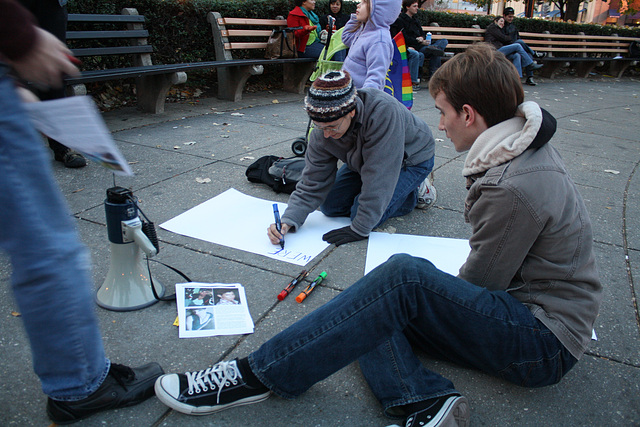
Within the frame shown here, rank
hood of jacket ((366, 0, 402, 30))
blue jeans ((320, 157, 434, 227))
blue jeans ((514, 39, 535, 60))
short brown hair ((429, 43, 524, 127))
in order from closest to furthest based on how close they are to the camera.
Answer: short brown hair ((429, 43, 524, 127)) → blue jeans ((320, 157, 434, 227)) → hood of jacket ((366, 0, 402, 30)) → blue jeans ((514, 39, 535, 60))

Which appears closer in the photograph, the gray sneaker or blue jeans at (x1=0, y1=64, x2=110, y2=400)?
blue jeans at (x1=0, y1=64, x2=110, y2=400)

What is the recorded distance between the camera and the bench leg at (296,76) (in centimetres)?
763

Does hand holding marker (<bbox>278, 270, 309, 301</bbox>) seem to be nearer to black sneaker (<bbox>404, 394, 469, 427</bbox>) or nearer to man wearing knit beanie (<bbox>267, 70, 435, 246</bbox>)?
man wearing knit beanie (<bbox>267, 70, 435, 246</bbox>)

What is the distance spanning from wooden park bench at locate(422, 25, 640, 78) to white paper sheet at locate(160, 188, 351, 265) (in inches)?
296

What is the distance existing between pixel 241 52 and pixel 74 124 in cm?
652

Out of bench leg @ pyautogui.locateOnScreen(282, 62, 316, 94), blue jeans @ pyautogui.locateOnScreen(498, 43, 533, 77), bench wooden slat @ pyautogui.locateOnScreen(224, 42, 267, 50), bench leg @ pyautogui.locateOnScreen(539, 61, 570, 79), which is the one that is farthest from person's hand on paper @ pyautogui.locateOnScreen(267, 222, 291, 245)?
bench leg @ pyautogui.locateOnScreen(539, 61, 570, 79)

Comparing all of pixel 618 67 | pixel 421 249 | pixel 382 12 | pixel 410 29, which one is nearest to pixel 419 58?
pixel 410 29

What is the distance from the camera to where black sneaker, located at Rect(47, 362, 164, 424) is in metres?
1.55

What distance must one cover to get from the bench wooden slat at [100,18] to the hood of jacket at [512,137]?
4.38 metres

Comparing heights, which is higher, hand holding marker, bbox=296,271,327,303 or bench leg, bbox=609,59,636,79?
hand holding marker, bbox=296,271,327,303

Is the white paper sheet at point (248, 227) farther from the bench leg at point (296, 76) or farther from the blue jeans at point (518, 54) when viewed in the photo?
the blue jeans at point (518, 54)

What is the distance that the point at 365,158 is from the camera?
2.91m

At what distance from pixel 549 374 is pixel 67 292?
1.48 metres

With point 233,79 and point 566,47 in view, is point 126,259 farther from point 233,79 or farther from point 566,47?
point 566,47
